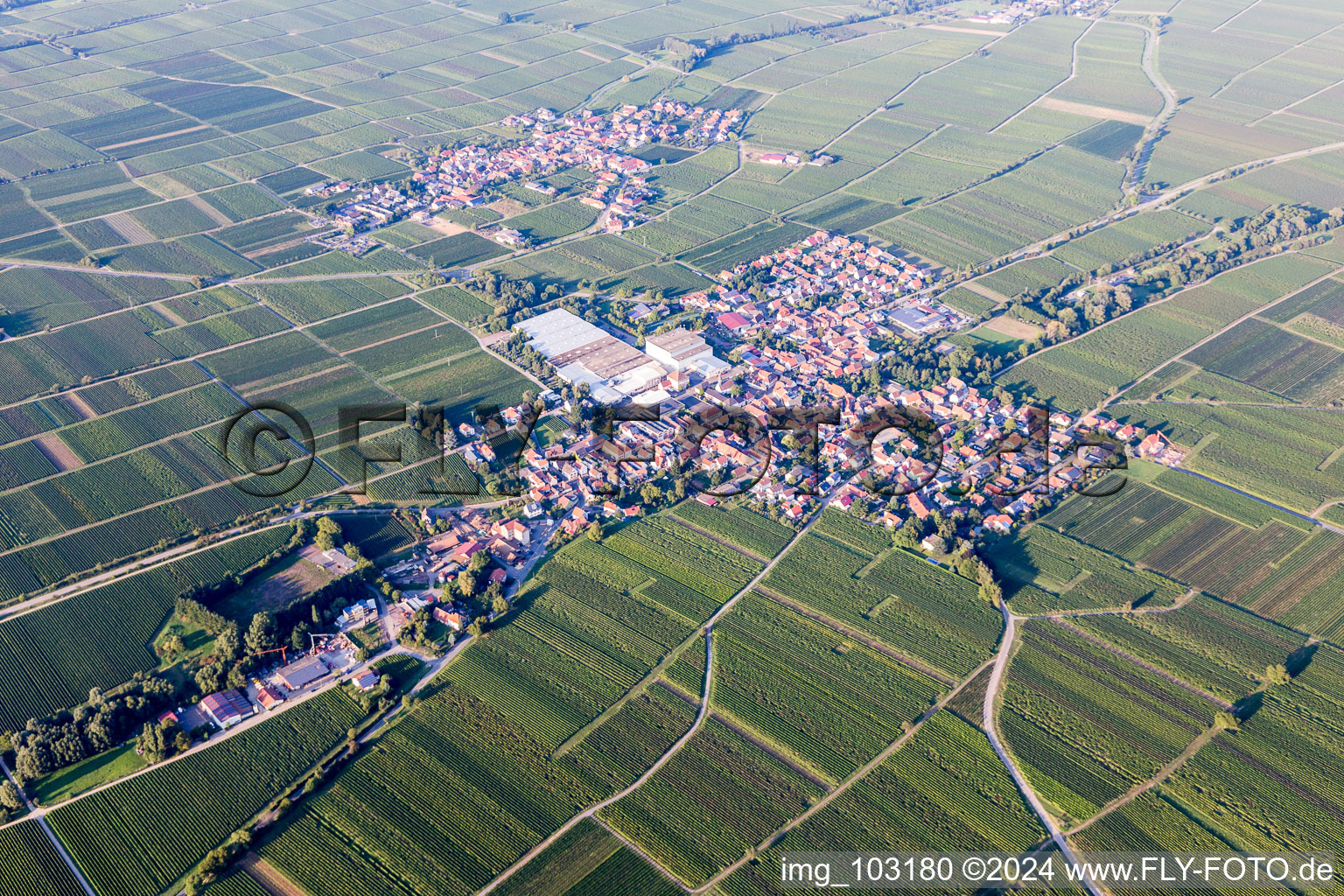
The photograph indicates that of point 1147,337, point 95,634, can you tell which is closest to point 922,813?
point 95,634

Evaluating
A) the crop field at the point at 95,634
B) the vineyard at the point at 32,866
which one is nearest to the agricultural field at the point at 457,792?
the vineyard at the point at 32,866

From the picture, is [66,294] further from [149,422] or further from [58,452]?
[58,452]

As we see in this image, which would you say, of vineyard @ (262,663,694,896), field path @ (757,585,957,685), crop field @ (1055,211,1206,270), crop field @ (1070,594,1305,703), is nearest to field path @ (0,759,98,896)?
vineyard @ (262,663,694,896)

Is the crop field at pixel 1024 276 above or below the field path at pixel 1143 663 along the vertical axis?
above

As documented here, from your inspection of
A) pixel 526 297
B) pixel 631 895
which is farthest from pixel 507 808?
pixel 526 297

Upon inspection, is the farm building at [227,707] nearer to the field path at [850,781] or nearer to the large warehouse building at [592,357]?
the field path at [850,781]

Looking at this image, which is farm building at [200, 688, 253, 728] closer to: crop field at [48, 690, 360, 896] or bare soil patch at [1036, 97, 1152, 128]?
crop field at [48, 690, 360, 896]
